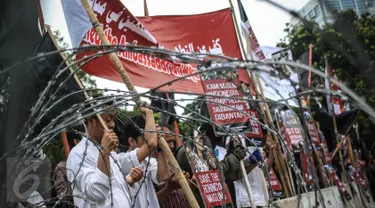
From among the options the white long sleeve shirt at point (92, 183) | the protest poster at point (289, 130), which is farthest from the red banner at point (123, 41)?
the white long sleeve shirt at point (92, 183)

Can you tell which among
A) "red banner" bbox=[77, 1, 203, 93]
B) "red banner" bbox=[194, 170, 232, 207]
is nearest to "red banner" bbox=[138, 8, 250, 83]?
"red banner" bbox=[77, 1, 203, 93]

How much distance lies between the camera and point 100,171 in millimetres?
4129

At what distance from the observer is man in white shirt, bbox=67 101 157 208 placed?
4.08 metres

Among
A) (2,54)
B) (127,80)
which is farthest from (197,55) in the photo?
(127,80)

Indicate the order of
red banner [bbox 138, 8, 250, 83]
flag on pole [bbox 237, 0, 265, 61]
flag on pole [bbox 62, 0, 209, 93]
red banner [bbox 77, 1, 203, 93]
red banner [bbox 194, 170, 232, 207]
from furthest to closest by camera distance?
1. flag on pole [bbox 237, 0, 265, 61]
2. red banner [bbox 138, 8, 250, 83]
3. red banner [bbox 77, 1, 203, 93]
4. flag on pole [bbox 62, 0, 209, 93]
5. red banner [bbox 194, 170, 232, 207]

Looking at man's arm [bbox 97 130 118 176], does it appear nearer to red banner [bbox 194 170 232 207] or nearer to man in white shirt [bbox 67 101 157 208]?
man in white shirt [bbox 67 101 157 208]

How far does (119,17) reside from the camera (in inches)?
295

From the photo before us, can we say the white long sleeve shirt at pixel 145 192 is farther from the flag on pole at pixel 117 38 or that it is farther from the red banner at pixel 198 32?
the red banner at pixel 198 32

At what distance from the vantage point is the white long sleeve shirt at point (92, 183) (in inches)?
162

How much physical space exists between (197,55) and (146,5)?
7.47 metres

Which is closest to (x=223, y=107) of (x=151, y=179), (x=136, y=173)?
(x=151, y=179)

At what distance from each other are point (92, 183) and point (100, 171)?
9 centimetres

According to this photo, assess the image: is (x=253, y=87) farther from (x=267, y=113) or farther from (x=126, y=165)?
(x=126, y=165)

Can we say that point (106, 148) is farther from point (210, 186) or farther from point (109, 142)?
point (210, 186)
